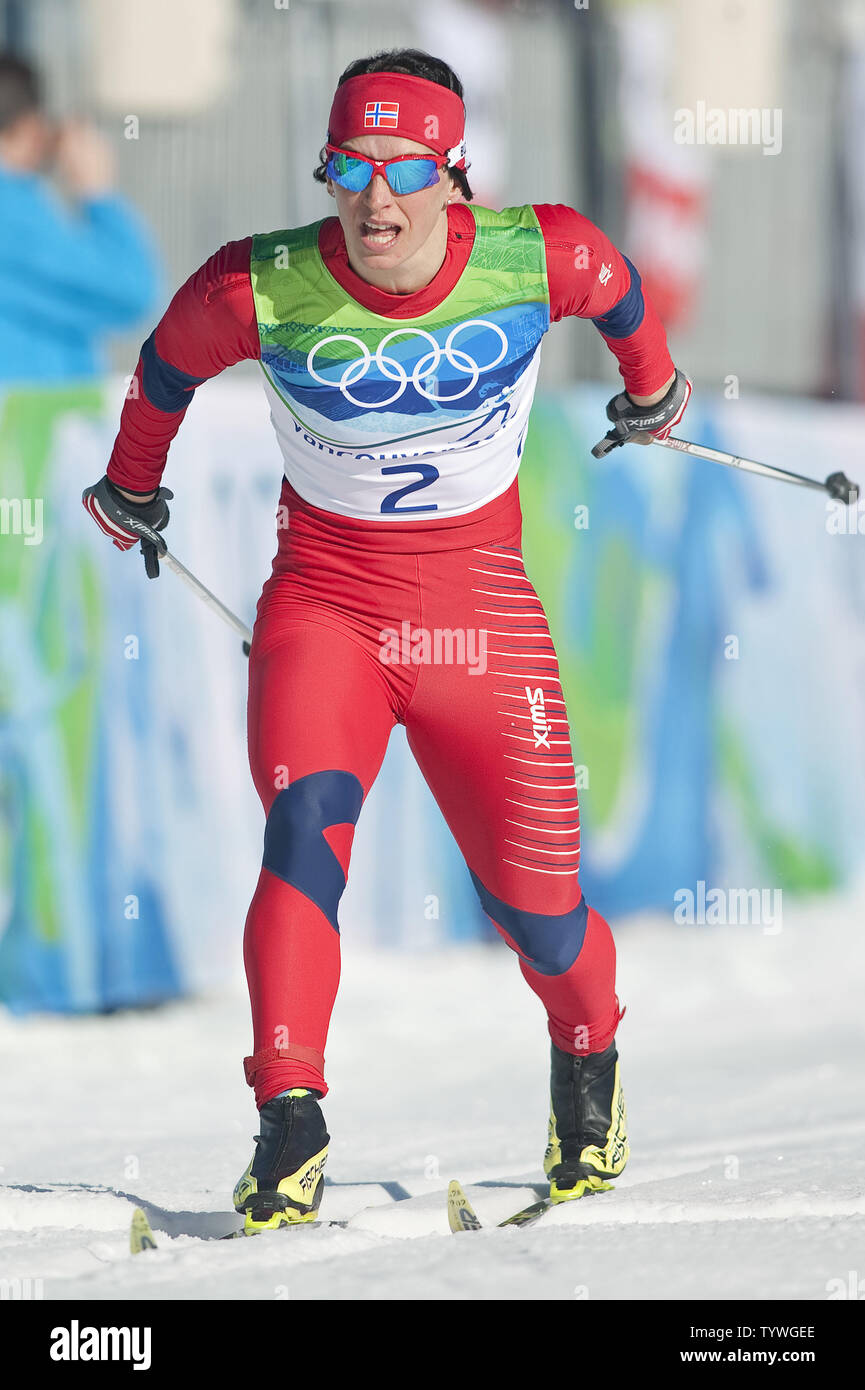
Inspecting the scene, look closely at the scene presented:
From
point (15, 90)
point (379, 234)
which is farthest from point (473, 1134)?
point (15, 90)

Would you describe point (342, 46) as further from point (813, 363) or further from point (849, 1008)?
point (849, 1008)

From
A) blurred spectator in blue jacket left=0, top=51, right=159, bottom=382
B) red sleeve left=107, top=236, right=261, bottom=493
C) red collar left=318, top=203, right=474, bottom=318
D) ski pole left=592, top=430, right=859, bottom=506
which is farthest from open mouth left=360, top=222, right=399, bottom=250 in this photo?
blurred spectator in blue jacket left=0, top=51, right=159, bottom=382

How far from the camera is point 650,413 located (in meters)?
4.07

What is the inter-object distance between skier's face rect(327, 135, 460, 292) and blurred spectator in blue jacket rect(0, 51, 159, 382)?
3.48m

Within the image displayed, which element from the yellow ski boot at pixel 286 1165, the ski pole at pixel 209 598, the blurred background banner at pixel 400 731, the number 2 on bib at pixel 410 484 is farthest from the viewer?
the blurred background banner at pixel 400 731

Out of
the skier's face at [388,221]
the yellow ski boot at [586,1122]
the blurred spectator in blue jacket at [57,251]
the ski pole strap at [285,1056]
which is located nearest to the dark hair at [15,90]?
the blurred spectator in blue jacket at [57,251]

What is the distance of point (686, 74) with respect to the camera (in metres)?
8.91

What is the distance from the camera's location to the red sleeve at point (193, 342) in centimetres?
346

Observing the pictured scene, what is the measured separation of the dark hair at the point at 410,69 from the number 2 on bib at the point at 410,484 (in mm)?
544

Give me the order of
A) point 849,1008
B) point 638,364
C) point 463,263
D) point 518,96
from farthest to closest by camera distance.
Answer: point 518,96, point 849,1008, point 638,364, point 463,263

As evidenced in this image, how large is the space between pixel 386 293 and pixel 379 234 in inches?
4.8

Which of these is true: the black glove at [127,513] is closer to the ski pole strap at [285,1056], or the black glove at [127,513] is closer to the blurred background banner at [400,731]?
the ski pole strap at [285,1056]

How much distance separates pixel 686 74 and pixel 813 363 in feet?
5.52
